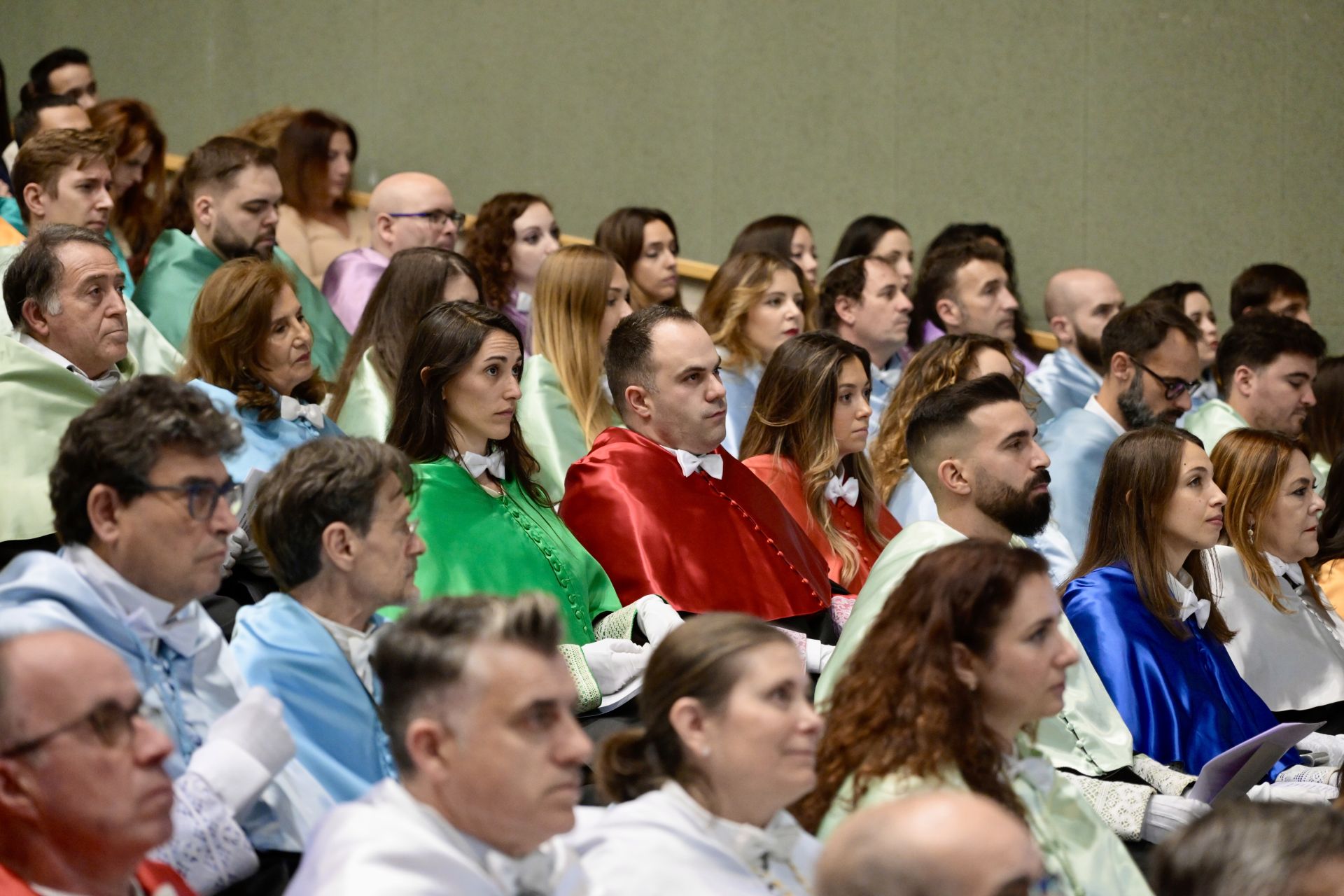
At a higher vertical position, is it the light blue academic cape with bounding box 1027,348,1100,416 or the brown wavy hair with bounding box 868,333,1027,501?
the brown wavy hair with bounding box 868,333,1027,501

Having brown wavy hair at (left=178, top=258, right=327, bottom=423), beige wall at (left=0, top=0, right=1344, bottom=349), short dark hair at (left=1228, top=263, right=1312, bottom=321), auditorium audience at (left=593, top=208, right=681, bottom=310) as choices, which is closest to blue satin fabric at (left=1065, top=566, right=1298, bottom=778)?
brown wavy hair at (left=178, top=258, right=327, bottom=423)

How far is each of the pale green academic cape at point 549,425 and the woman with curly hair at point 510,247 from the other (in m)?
1.09

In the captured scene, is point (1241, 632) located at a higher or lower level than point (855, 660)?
lower

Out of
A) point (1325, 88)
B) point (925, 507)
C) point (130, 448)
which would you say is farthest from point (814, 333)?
point (1325, 88)

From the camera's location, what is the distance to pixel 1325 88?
26.3 ft

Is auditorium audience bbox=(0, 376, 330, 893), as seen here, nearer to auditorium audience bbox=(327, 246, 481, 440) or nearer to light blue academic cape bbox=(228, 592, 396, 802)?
light blue academic cape bbox=(228, 592, 396, 802)

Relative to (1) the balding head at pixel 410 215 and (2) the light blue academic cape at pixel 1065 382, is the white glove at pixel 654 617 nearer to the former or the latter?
(1) the balding head at pixel 410 215

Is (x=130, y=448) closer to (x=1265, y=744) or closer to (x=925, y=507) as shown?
(x=1265, y=744)

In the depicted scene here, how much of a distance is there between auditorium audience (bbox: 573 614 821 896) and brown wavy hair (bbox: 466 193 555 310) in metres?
3.94

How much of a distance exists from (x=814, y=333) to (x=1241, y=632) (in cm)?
140

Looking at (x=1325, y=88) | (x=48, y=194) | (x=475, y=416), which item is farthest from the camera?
(x=1325, y=88)

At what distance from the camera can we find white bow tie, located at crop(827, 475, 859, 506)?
15.6 ft

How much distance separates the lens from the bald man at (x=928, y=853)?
181 centimetres

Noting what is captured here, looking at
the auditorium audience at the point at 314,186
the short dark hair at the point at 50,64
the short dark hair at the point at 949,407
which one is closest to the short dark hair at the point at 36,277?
the short dark hair at the point at 949,407
